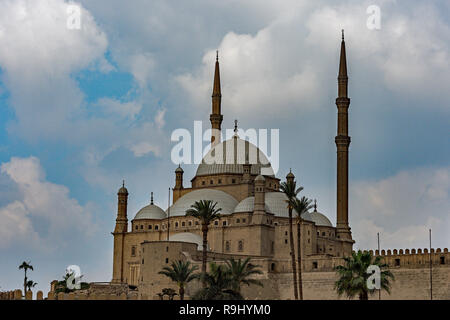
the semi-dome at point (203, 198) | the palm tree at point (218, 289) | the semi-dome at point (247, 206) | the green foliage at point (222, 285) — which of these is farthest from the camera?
the semi-dome at point (203, 198)

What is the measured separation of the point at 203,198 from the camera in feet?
281

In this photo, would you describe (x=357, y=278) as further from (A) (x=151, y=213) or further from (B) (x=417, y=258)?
(A) (x=151, y=213)

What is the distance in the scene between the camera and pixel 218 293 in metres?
53.2

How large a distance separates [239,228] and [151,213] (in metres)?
10.8

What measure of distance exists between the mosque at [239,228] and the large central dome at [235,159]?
98 millimetres

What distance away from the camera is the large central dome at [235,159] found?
3541 inches

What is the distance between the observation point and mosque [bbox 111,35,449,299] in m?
72.7

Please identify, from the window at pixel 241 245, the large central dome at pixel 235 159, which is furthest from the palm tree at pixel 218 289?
the large central dome at pixel 235 159

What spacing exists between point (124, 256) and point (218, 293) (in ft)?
117

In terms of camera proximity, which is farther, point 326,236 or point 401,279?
point 326,236

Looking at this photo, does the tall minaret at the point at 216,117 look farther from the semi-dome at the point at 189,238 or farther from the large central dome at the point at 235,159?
the semi-dome at the point at 189,238

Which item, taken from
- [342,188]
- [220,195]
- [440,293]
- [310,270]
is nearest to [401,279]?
[440,293]
